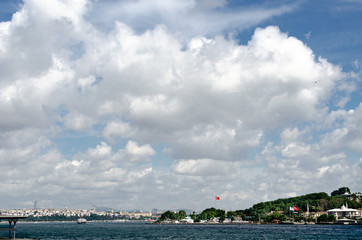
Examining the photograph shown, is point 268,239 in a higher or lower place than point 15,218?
lower

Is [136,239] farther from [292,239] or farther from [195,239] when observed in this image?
[292,239]

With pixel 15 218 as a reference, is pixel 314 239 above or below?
below

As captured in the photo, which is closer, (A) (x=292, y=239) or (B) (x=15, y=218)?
(B) (x=15, y=218)

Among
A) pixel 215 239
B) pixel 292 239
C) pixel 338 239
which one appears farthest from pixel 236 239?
pixel 338 239

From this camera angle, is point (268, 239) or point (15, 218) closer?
point (15, 218)

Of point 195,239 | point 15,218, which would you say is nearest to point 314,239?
point 195,239

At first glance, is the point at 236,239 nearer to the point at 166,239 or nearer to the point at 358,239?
the point at 166,239

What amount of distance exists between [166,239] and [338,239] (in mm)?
61354

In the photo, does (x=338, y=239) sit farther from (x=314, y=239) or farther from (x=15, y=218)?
(x=15, y=218)

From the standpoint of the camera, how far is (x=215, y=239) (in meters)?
137

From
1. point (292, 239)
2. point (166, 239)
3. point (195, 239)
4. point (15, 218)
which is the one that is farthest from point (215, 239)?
point (15, 218)

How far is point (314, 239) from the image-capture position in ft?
435

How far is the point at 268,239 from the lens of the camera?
440 feet

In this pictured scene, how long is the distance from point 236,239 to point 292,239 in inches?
781
